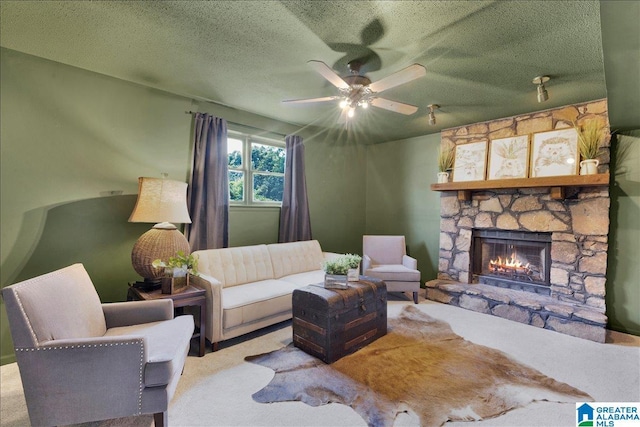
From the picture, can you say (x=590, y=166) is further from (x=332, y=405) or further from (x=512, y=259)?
(x=332, y=405)

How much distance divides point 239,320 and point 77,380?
51.0 inches

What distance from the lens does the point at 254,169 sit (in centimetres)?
399

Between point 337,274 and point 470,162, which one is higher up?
point 470,162

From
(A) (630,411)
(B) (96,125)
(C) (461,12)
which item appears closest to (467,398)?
(A) (630,411)

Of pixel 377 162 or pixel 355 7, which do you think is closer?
pixel 355 7

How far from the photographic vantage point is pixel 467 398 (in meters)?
1.95

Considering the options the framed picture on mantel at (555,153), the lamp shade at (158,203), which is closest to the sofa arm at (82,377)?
the lamp shade at (158,203)

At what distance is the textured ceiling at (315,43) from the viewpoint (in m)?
1.83

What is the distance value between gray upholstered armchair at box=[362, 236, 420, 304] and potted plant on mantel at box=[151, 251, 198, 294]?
2.28 metres

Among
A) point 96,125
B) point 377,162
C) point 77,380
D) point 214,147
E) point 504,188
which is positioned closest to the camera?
point 77,380

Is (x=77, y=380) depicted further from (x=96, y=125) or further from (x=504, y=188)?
(x=504, y=188)

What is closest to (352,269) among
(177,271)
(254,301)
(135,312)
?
(254,301)

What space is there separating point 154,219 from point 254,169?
5.71ft

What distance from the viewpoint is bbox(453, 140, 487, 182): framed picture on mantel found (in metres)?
4.00
